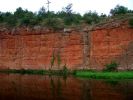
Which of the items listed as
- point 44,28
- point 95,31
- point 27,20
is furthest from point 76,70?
point 27,20

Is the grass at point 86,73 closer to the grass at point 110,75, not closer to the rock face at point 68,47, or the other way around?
the grass at point 110,75

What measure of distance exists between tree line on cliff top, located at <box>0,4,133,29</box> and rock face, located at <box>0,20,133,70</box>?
1649mm

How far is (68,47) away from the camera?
125 ft

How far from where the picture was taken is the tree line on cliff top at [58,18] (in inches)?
1609

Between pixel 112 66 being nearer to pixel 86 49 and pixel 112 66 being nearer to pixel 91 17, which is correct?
pixel 86 49

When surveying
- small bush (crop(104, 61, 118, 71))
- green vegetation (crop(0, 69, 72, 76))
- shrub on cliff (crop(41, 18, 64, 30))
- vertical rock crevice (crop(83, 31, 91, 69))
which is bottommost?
green vegetation (crop(0, 69, 72, 76))

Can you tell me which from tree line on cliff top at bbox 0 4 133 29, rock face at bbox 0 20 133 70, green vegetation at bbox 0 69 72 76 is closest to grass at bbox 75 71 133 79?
rock face at bbox 0 20 133 70

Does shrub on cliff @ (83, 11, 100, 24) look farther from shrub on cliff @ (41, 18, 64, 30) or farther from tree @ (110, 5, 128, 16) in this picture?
shrub on cliff @ (41, 18, 64, 30)

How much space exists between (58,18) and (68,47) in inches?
214

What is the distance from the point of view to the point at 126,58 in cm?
3341

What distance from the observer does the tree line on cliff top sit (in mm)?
40875

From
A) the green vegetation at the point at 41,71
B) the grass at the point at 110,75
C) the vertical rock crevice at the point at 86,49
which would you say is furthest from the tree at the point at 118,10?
the grass at the point at 110,75

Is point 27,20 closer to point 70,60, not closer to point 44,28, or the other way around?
point 44,28

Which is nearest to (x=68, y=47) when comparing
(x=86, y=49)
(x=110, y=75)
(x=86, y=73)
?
(x=86, y=49)
